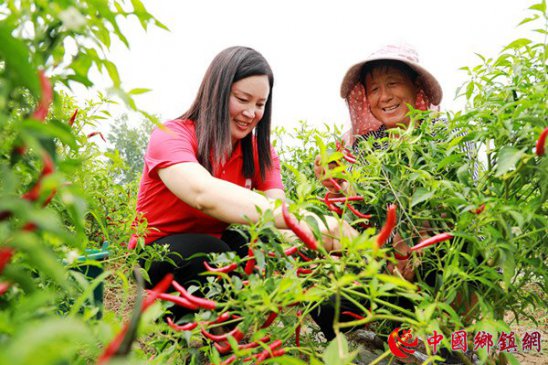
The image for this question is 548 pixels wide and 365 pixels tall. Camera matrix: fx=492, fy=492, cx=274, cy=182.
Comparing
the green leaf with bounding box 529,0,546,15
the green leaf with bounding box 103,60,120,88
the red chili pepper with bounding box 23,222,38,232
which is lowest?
the red chili pepper with bounding box 23,222,38,232

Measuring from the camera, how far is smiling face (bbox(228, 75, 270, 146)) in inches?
83.9

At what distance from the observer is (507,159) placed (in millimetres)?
1025

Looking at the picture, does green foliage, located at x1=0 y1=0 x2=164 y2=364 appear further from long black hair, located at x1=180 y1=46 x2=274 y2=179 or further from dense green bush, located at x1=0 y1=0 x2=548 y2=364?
long black hair, located at x1=180 y1=46 x2=274 y2=179

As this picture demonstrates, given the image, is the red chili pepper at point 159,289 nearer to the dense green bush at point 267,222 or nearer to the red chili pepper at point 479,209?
the dense green bush at point 267,222

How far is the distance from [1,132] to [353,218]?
44.2 inches

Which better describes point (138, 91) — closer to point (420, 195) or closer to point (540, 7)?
point (420, 195)

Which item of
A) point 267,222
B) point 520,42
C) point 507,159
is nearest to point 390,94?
point 520,42

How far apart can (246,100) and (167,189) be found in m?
0.53

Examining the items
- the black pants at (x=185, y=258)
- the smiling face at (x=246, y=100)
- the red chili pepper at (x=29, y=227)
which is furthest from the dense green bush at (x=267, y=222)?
the smiling face at (x=246, y=100)

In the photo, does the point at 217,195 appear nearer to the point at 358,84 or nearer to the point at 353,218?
the point at 353,218

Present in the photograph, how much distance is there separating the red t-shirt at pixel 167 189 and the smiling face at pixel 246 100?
19cm

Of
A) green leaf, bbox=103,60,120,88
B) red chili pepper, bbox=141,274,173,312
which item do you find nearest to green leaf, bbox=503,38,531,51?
green leaf, bbox=103,60,120,88

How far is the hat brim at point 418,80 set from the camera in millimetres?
2199

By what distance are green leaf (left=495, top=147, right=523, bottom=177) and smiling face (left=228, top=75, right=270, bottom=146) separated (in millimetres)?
1259
